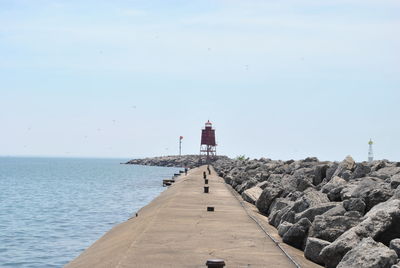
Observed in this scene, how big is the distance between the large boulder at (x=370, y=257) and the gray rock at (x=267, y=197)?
826cm

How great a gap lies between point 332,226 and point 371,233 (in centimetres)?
111

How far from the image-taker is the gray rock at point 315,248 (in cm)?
841

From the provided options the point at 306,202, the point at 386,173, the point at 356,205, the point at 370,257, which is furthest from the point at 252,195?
the point at 370,257

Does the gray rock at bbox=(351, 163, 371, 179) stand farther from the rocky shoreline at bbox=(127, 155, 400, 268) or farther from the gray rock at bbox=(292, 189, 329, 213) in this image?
the gray rock at bbox=(292, 189, 329, 213)

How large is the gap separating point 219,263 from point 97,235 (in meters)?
13.2

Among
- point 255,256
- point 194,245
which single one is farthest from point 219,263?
point 194,245

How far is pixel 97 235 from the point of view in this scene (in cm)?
1892

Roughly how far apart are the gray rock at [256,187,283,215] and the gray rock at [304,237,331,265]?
6455mm

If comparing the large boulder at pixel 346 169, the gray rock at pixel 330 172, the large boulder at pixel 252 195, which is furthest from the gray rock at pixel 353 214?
the gray rock at pixel 330 172

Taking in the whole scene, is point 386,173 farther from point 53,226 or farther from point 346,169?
point 53,226

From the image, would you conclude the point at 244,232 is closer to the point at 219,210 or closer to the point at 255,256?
the point at 255,256

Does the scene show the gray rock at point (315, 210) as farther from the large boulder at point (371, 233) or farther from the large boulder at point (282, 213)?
the large boulder at point (371, 233)

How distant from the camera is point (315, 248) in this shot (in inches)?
334

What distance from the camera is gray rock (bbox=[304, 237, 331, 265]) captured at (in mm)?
8414
